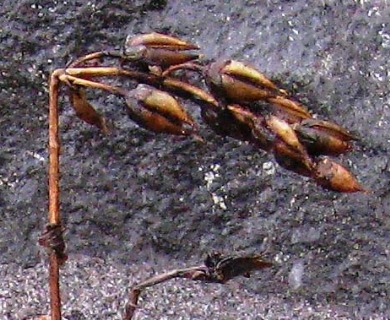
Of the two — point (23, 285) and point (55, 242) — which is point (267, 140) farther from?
point (23, 285)

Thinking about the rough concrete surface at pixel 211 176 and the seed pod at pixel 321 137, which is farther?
the rough concrete surface at pixel 211 176

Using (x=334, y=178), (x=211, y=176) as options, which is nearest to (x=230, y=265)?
(x=334, y=178)

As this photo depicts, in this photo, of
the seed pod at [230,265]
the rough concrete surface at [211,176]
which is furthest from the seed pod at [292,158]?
the rough concrete surface at [211,176]

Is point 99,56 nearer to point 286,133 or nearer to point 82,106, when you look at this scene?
point 82,106

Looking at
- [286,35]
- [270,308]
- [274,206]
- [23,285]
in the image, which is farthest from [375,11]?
[23,285]

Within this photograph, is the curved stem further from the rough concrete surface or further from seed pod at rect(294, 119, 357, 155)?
the rough concrete surface

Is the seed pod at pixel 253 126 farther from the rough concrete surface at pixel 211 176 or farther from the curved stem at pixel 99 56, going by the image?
the rough concrete surface at pixel 211 176
